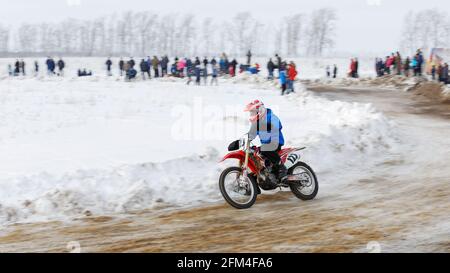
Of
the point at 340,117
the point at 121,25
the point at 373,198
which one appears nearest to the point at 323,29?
the point at 121,25

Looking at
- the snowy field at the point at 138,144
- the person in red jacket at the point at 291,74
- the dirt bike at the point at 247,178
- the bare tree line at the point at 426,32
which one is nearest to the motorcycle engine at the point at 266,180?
the dirt bike at the point at 247,178

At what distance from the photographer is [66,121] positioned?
17.8 meters

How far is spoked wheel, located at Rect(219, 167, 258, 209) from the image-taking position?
335 inches

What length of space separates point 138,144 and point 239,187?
586cm

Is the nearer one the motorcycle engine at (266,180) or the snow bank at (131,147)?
the motorcycle engine at (266,180)

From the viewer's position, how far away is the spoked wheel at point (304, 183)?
9016 mm

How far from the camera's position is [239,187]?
28.2 feet

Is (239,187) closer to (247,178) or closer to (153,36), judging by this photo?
(247,178)

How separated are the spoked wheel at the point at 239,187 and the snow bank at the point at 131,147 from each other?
720mm

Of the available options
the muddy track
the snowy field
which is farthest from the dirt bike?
the snowy field

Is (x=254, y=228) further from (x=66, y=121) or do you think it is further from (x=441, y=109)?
(x=441, y=109)

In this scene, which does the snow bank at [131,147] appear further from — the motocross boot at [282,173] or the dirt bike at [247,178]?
the motocross boot at [282,173]
